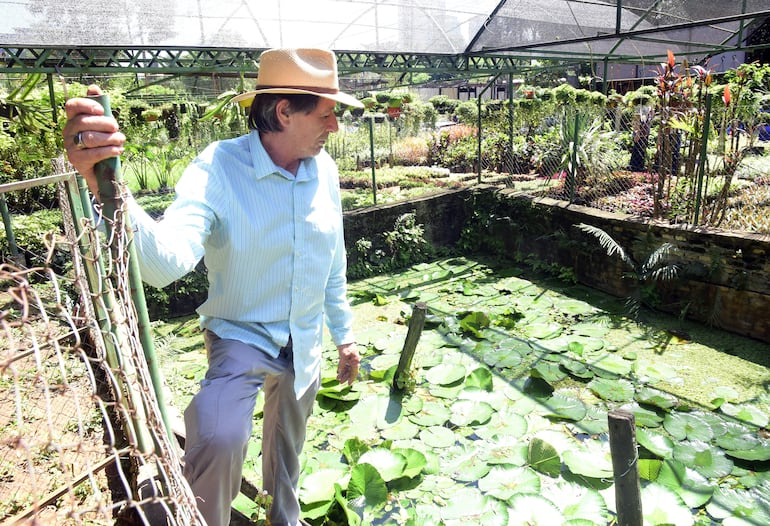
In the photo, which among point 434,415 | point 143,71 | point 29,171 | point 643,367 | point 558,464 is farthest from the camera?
point 29,171

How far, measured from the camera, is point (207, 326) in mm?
1706

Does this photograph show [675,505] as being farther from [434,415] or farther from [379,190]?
[379,190]

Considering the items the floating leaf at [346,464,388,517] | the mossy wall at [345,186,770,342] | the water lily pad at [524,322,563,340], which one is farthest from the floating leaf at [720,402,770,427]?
the floating leaf at [346,464,388,517]

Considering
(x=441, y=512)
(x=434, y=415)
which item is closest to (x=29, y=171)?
(x=434, y=415)

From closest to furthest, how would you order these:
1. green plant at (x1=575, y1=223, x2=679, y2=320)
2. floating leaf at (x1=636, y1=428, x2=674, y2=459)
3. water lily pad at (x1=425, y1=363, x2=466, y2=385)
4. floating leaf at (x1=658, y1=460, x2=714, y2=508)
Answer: floating leaf at (x1=658, y1=460, x2=714, y2=508) < floating leaf at (x1=636, y1=428, x2=674, y2=459) < water lily pad at (x1=425, y1=363, x2=466, y2=385) < green plant at (x1=575, y1=223, x2=679, y2=320)

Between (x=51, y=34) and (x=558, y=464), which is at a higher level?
(x=51, y=34)

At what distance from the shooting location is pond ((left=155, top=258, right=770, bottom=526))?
7.97 feet

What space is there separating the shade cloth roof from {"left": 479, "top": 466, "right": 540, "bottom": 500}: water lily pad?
4.61m

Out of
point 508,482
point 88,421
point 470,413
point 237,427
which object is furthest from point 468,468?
point 88,421

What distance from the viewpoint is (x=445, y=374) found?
12.1 ft

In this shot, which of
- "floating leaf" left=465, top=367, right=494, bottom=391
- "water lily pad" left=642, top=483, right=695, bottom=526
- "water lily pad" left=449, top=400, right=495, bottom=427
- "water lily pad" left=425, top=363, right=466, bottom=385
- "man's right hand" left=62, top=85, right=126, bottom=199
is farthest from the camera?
"water lily pad" left=425, top=363, right=466, bottom=385

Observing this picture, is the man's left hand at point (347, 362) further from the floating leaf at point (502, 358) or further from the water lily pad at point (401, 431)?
the floating leaf at point (502, 358)

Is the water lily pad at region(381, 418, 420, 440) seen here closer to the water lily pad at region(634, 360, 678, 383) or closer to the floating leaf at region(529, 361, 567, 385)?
the floating leaf at region(529, 361, 567, 385)

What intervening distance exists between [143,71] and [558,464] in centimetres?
525
